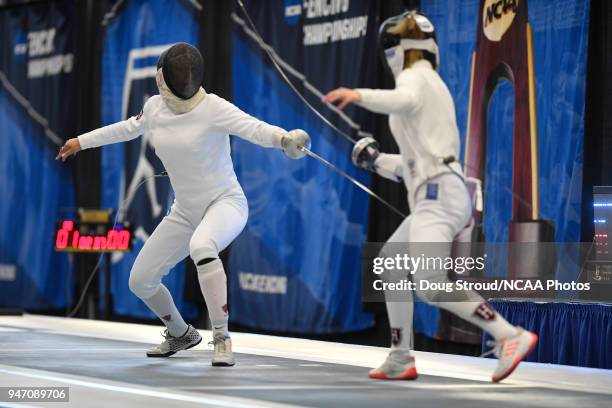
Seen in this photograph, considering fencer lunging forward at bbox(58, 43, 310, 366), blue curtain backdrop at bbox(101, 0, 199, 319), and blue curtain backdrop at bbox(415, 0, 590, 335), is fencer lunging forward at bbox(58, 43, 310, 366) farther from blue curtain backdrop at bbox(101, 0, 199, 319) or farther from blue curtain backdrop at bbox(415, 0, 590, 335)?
blue curtain backdrop at bbox(101, 0, 199, 319)

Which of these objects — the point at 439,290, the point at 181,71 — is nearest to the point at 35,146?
the point at 181,71

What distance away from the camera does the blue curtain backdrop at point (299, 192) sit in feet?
20.7

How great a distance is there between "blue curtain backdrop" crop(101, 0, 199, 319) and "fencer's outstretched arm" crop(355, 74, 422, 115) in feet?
14.6

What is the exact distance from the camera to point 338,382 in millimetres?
3141

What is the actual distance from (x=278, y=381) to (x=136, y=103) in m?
5.03

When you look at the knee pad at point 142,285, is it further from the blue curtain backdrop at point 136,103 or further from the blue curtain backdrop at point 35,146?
the blue curtain backdrop at point 35,146

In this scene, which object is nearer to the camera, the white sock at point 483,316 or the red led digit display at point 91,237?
the white sock at point 483,316

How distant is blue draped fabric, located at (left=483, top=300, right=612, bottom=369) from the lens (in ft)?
14.6

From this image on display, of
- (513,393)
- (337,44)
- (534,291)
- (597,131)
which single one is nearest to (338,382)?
(513,393)

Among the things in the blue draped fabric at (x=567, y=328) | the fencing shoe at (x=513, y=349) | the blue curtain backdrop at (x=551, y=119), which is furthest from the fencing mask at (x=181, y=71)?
the blue curtain backdrop at (x=551, y=119)

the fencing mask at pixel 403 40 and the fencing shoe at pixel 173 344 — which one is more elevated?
the fencing mask at pixel 403 40

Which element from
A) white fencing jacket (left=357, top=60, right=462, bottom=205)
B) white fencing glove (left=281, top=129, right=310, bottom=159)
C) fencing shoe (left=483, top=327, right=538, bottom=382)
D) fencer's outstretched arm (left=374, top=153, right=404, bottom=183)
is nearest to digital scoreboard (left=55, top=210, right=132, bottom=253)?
white fencing glove (left=281, top=129, right=310, bottom=159)

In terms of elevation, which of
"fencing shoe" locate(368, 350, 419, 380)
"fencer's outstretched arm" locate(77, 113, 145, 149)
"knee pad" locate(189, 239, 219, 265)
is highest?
"fencer's outstretched arm" locate(77, 113, 145, 149)

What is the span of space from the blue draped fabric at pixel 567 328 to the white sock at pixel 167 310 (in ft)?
5.21
